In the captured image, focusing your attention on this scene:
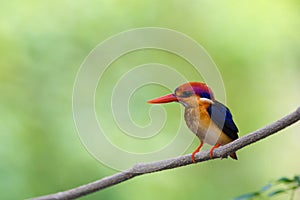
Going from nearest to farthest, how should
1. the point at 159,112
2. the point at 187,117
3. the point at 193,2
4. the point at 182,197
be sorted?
the point at 187,117
the point at 159,112
the point at 182,197
the point at 193,2

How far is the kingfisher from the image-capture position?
1084 mm

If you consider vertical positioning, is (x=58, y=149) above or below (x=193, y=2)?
below

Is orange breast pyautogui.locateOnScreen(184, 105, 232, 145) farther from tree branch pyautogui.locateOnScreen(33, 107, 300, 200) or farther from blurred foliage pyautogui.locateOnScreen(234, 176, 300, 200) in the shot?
blurred foliage pyautogui.locateOnScreen(234, 176, 300, 200)

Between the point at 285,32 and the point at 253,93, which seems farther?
the point at 253,93

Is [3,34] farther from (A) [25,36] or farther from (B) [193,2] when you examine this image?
(B) [193,2]

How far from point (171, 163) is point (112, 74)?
7.09 feet

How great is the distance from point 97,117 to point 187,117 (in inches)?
63.6

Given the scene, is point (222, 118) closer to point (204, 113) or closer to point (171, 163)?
point (204, 113)

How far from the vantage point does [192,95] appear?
1.09m

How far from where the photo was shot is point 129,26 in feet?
10.2

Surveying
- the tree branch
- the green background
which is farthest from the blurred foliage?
the green background

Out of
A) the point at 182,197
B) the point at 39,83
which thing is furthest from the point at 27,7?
the point at 182,197

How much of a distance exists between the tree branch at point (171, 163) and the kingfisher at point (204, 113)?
0.40 ft

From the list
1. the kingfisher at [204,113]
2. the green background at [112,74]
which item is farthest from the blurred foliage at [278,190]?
the green background at [112,74]
